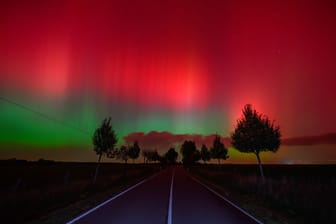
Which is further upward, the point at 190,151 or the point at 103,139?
the point at 190,151

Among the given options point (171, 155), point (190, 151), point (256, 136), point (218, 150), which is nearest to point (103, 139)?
point (256, 136)

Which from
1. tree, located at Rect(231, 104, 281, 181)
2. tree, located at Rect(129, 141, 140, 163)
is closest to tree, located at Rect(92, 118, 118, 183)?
tree, located at Rect(231, 104, 281, 181)

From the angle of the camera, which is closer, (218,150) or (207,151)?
(218,150)

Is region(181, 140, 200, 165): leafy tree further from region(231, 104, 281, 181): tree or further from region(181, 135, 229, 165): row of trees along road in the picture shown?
region(231, 104, 281, 181): tree

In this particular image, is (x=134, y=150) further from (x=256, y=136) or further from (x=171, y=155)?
(x=171, y=155)

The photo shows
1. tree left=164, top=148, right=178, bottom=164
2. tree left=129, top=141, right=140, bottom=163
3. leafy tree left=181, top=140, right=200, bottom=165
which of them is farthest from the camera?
tree left=164, top=148, right=178, bottom=164

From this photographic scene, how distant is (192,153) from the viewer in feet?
343

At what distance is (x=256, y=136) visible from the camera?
905 inches

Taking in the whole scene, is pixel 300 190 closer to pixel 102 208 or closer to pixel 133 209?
pixel 133 209

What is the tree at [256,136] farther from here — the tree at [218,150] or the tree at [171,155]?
the tree at [171,155]

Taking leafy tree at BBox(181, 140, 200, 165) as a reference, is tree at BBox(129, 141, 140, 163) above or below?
below

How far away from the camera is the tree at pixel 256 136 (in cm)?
2292

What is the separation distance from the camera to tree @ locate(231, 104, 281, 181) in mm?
22922

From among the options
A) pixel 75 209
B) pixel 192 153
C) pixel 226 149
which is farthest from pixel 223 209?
pixel 192 153
